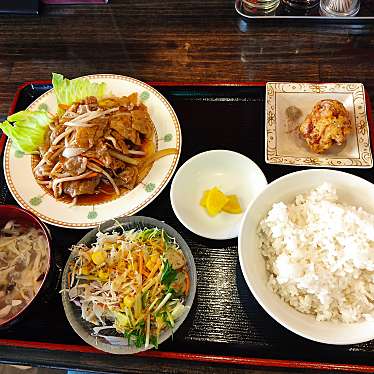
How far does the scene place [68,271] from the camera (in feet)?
5.97

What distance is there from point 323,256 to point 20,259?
47.3 inches

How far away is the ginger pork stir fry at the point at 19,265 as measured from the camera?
1.78 metres

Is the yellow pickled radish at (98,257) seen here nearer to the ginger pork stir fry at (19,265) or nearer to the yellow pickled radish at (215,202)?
the ginger pork stir fry at (19,265)

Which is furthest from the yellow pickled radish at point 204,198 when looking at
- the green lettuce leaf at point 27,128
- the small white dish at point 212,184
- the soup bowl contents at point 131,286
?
the green lettuce leaf at point 27,128

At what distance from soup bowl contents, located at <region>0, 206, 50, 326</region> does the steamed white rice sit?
2.88 ft

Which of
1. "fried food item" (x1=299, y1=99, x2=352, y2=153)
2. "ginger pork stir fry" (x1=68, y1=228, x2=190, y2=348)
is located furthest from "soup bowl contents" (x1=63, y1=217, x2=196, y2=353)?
"fried food item" (x1=299, y1=99, x2=352, y2=153)

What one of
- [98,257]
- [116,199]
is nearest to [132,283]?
[98,257]

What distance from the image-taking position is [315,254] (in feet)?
5.67

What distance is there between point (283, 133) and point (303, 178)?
40cm

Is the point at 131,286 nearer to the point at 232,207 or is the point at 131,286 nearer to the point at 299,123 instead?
the point at 232,207

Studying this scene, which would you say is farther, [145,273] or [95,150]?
[95,150]

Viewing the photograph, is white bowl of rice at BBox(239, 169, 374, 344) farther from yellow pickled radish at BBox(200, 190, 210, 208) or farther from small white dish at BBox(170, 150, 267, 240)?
yellow pickled radish at BBox(200, 190, 210, 208)

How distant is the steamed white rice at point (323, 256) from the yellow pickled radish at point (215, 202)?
0.78 ft

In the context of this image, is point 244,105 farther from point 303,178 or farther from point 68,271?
point 68,271
